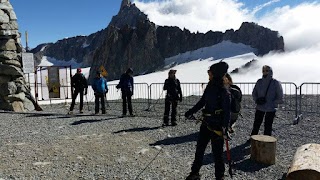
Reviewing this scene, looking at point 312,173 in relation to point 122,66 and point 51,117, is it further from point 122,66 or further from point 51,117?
point 122,66

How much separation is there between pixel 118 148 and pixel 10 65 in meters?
8.76

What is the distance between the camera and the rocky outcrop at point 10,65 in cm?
1407

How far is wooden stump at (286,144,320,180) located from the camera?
17.4 feet

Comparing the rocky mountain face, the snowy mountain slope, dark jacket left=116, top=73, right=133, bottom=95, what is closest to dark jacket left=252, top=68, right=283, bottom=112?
dark jacket left=116, top=73, right=133, bottom=95

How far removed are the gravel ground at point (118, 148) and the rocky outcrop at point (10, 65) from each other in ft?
7.08

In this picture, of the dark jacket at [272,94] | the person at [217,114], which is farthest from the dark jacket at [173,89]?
the person at [217,114]

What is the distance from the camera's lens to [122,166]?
673 centimetres

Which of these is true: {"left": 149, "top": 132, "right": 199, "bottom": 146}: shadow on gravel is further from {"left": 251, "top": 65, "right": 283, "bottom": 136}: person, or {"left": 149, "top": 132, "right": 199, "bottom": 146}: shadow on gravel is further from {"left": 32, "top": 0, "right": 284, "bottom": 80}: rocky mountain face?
{"left": 32, "top": 0, "right": 284, "bottom": 80}: rocky mountain face

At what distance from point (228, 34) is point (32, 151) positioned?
121 metres

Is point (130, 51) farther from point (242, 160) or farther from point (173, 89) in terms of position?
point (242, 160)

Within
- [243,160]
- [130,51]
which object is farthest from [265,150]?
[130,51]

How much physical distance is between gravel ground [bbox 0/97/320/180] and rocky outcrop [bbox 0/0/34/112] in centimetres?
216

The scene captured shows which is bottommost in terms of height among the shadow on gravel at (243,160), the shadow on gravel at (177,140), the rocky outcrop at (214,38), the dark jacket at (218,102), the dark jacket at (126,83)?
the shadow on gravel at (243,160)

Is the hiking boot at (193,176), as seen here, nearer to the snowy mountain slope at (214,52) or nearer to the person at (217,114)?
the person at (217,114)
